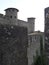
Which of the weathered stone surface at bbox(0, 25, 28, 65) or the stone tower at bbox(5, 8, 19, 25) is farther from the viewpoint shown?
the stone tower at bbox(5, 8, 19, 25)

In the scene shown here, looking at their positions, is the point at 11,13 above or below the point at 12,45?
above

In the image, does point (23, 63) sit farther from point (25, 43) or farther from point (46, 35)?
point (46, 35)

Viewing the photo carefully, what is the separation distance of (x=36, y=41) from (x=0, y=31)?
2756 centimetres

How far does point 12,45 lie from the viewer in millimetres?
6828

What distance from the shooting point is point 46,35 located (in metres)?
9.85

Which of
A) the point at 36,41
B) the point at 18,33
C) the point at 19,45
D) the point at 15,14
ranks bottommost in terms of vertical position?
the point at 36,41

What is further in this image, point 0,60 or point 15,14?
point 15,14

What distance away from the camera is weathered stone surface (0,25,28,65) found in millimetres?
6629

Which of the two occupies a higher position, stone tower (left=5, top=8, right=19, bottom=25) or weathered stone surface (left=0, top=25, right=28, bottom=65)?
stone tower (left=5, top=8, right=19, bottom=25)

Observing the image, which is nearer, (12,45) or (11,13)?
(12,45)

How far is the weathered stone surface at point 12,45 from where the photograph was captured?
663 centimetres

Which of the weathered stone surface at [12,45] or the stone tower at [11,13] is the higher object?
the stone tower at [11,13]

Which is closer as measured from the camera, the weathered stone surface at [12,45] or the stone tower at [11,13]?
the weathered stone surface at [12,45]

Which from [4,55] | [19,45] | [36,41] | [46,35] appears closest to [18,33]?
[19,45]
